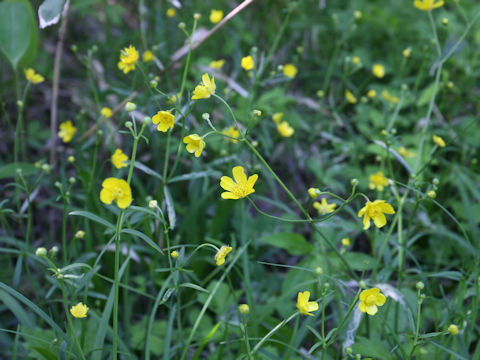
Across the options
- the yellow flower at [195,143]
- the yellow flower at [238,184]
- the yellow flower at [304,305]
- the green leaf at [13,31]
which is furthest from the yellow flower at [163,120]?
the green leaf at [13,31]

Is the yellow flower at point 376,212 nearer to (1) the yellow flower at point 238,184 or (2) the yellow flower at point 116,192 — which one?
(1) the yellow flower at point 238,184

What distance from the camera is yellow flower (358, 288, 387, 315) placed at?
3.54 feet

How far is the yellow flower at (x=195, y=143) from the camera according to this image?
1165 mm

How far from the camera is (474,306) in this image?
4.26 ft

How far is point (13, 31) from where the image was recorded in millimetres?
1769

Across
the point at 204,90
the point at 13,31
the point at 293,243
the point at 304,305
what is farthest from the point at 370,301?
the point at 13,31

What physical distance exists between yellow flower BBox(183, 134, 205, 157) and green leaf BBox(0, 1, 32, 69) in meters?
0.99

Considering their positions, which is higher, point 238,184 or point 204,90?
point 204,90

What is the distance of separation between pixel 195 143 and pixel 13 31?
107cm

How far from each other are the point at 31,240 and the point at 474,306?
1659 mm

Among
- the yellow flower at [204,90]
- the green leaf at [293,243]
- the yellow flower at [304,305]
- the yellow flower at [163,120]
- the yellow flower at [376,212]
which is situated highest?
the yellow flower at [204,90]

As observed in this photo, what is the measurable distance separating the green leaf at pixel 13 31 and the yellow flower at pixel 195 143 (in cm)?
99

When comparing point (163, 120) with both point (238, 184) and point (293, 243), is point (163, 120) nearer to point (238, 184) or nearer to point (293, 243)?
point (238, 184)

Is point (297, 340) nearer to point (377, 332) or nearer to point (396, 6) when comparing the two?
point (377, 332)
